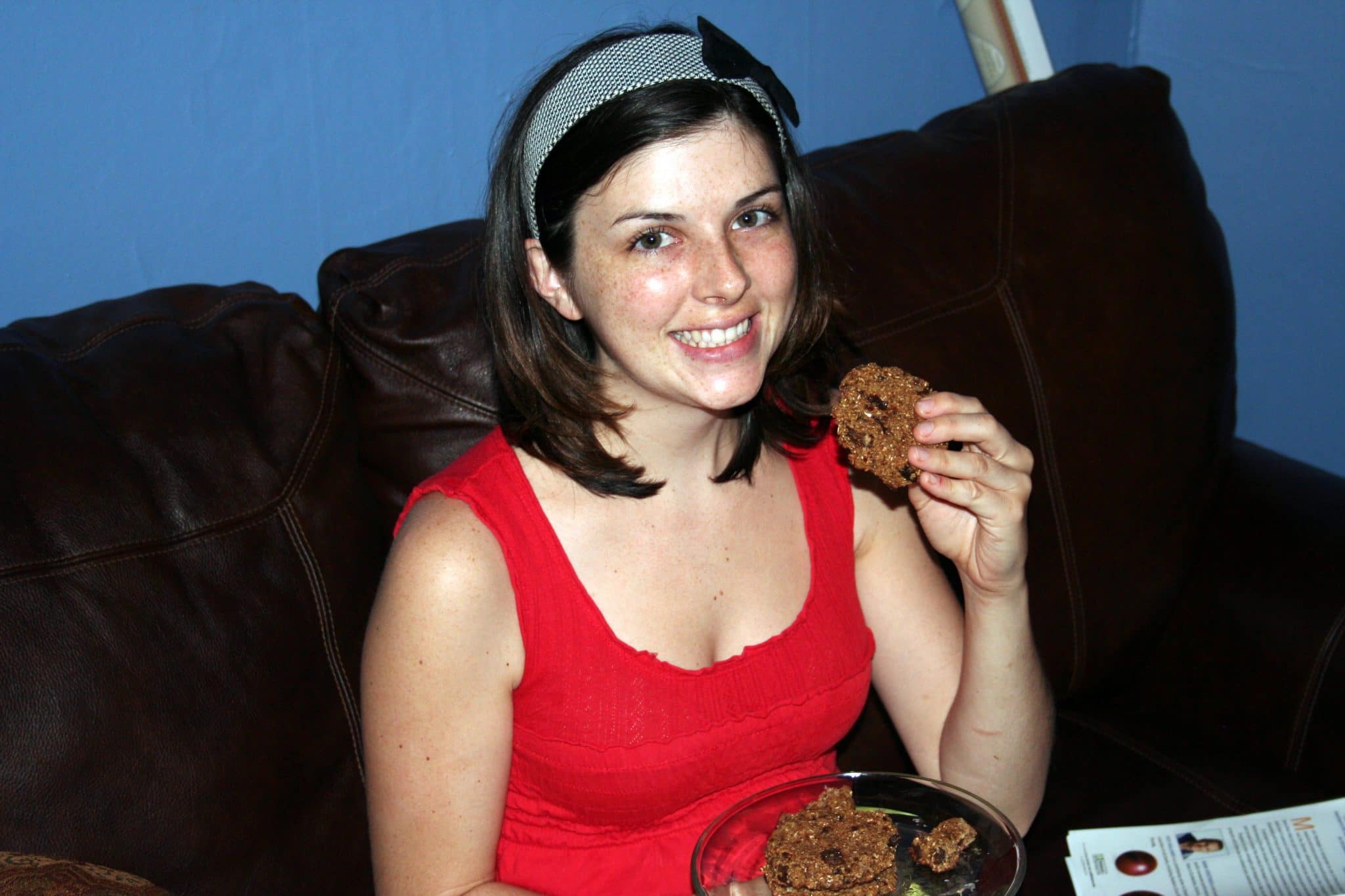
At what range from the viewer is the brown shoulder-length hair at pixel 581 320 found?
1296 millimetres

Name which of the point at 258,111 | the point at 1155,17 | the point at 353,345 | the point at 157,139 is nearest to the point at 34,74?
the point at 157,139

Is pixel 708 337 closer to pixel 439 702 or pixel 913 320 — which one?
pixel 439 702

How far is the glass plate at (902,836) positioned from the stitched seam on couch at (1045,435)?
0.91 metres

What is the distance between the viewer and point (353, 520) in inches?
64.0

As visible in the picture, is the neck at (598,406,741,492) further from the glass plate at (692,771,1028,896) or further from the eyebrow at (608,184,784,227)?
the glass plate at (692,771,1028,896)

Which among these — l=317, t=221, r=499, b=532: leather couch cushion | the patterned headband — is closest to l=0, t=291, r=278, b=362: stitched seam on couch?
l=317, t=221, r=499, b=532: leather couch cushion

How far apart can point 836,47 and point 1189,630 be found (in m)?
1.32

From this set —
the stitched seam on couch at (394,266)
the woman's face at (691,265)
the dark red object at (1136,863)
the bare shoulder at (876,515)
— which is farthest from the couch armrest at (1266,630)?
the stitched seam on couch at (394,266)

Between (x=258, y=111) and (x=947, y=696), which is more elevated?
(x=258, y=111)

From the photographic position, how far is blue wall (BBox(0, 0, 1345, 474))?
171 centimetres

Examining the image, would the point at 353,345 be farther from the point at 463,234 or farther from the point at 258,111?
the point at 258,111

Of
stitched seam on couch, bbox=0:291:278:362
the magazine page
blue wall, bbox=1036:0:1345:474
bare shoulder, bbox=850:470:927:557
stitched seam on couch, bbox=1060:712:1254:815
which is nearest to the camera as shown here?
the magazine page

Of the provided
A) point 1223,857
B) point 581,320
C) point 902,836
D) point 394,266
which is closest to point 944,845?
point 902,836

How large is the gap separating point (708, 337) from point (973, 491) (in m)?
0.36
